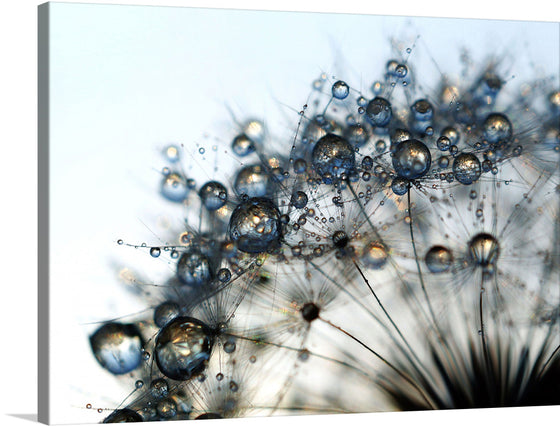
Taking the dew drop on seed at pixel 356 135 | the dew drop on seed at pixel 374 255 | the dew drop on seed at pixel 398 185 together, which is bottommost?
the dew drop on seed at pixel 374 255

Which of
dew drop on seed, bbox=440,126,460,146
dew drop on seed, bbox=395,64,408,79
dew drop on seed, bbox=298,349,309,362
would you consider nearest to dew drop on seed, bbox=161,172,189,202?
dew drop on seed, bbox=298,349,309,362

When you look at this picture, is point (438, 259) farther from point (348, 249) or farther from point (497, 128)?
point (497, 128)

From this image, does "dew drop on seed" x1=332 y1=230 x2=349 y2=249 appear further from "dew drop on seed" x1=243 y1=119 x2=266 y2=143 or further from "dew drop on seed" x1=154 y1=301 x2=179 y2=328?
"dew drop on seed" x1=154 y1=301 x2=179 y2=328

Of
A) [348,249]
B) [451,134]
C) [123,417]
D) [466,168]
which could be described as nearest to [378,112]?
[451,134]

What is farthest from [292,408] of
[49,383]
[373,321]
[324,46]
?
[324,46]

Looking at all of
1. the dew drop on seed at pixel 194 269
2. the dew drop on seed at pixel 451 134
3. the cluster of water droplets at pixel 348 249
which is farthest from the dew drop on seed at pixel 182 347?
the dew drop on seed at pixel 451 134

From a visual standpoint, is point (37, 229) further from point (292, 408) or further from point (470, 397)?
point (470, 397)

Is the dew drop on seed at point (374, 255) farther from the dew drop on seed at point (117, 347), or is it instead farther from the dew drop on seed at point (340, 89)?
the dew drop on seed at point (117, 347)
